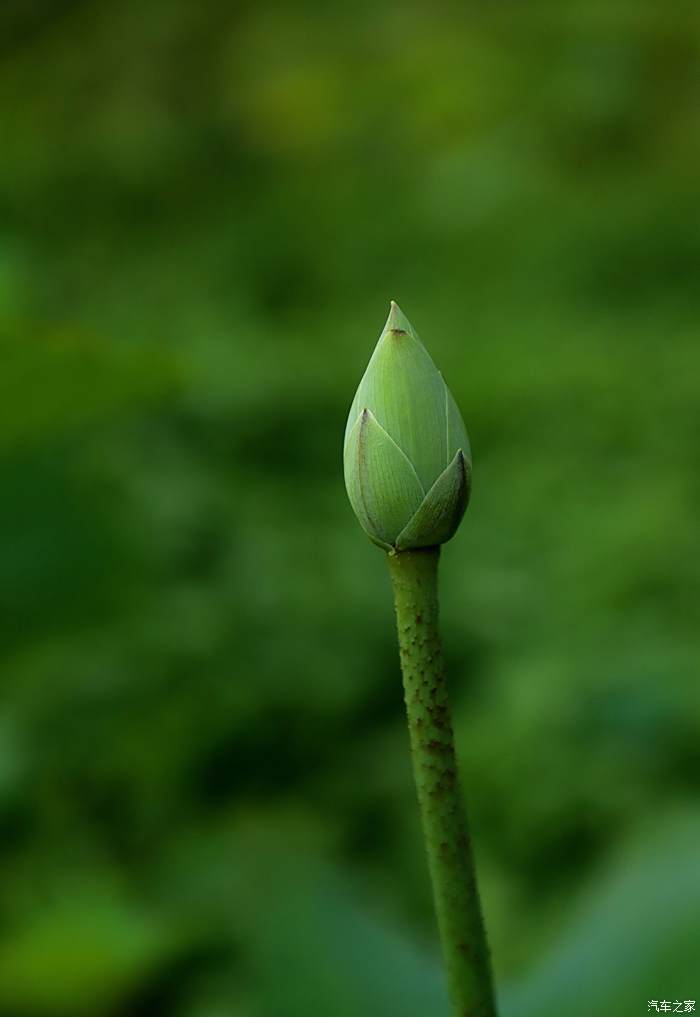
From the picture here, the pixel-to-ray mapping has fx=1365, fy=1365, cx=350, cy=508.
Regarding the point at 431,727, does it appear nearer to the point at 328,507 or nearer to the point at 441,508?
the point at 441,508

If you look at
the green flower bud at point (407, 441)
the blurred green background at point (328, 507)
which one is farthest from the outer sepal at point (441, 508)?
the blurred green background at point (328, 507)

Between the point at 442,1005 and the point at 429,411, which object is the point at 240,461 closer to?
the point at 442,1005

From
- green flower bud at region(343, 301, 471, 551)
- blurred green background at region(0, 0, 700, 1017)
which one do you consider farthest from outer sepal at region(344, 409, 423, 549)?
blurred green background at region(0, 0, 700, 1017)

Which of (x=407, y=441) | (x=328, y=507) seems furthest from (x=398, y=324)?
(x=328, y=507)

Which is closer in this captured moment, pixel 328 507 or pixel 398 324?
pixel 398 324

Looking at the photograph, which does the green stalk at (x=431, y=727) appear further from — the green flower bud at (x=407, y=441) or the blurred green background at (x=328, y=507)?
the blurred green background at (x=328, y=507)
